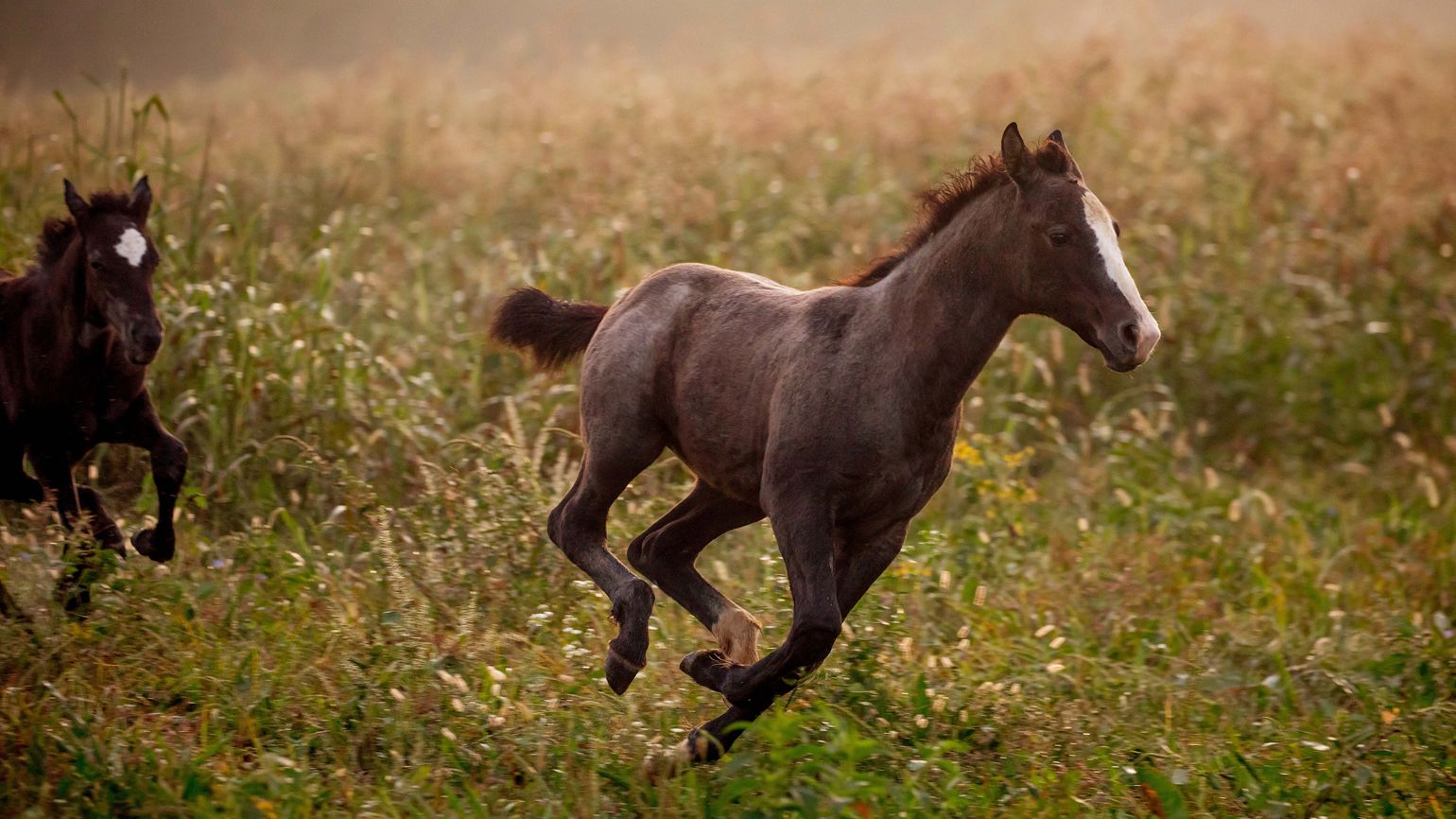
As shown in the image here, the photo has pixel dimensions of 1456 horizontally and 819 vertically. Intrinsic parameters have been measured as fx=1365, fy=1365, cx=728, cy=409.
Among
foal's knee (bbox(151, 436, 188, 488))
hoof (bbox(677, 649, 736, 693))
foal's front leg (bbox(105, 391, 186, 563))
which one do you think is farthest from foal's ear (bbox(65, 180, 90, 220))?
hoof (bbox(677, 649, 736, 693))

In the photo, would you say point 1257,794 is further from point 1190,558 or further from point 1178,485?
point 1178,485

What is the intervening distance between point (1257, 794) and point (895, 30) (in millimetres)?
12159

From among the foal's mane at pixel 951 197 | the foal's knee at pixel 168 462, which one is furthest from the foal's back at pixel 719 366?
the foal's knee at pixel 168 462

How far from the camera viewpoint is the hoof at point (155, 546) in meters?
5.24

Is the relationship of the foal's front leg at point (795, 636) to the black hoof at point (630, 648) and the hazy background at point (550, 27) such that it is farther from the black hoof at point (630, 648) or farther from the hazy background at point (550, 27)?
the hazy background at point (550, 27)

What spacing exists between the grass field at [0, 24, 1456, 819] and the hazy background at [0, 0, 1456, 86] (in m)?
0.85

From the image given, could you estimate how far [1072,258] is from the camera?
13.2 feet

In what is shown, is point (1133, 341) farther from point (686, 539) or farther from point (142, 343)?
point (142, 343)

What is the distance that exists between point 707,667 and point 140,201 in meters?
2.86

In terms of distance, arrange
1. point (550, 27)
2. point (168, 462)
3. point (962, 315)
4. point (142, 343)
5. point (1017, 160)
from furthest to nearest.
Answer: point (550, 27) → point (168, 462) → point (142, 343) → point (962, 315) → point (1017, 160)

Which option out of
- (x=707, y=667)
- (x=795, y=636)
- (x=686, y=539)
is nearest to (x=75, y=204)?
(x=686, y=539)

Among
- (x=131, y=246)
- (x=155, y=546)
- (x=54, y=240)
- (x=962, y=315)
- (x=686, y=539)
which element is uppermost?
(x=962, y=315)

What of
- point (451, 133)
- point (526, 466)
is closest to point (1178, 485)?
point (526, 466)

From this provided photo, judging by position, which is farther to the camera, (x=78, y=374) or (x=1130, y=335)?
(x=78, y=374)
